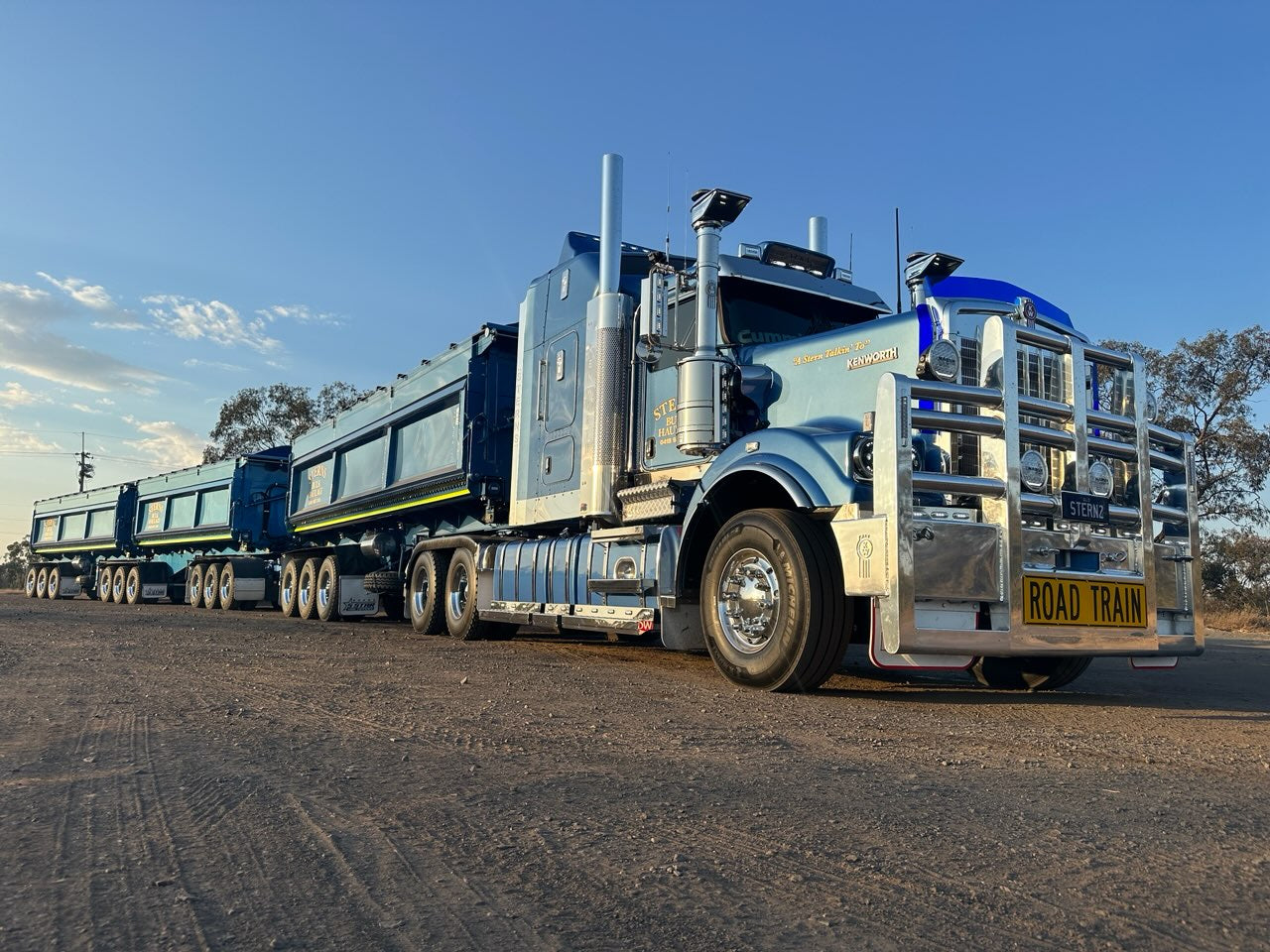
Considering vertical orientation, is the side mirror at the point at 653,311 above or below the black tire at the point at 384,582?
above

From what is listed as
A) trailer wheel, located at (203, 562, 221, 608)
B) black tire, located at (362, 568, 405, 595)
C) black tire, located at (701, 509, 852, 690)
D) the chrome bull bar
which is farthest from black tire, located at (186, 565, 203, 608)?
the chrome bull bar

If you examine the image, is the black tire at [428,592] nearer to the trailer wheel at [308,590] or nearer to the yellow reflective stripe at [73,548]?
the trailer wheel at [308,590]

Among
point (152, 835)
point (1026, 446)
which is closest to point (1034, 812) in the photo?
point (152, 835)

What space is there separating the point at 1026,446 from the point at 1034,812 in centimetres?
304

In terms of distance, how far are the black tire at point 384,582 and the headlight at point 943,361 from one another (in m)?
9.63

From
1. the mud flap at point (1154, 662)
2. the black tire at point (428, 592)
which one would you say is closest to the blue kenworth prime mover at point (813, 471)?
the mud flap at point (1154, 662)

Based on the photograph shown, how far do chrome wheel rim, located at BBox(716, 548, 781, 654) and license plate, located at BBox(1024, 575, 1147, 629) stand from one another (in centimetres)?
142

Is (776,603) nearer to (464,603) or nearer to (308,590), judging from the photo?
(464,603)

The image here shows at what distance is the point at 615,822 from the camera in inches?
110

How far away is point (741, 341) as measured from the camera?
24.1ft

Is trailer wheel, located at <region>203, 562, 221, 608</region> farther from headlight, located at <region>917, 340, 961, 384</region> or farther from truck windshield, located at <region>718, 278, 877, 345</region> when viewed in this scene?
headlight, located at <region>917, 340, 961, 384</region>

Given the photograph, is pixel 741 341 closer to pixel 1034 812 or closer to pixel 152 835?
pixel 1034 812

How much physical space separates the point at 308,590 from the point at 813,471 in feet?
39.6

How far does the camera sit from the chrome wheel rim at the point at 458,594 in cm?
1102
